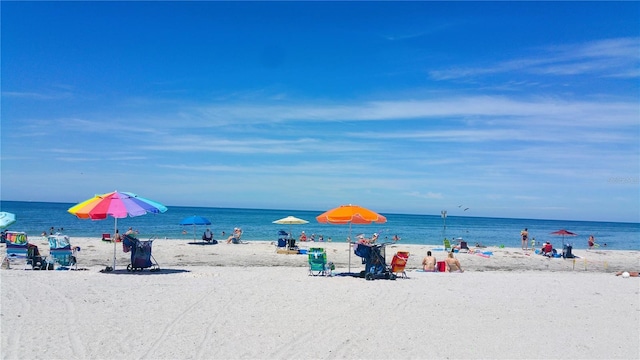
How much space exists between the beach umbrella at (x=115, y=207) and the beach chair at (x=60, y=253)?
1.54 metres

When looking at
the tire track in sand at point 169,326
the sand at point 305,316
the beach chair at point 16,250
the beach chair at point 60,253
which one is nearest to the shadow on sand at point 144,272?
the sand at point 305,316

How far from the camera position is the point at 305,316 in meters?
8.15

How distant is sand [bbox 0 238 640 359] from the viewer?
641 centimetres

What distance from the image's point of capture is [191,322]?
24.7 ft

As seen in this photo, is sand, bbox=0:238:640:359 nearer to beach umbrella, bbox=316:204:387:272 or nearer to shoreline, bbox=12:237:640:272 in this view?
beach umbrella, bbox=316:204:387:272

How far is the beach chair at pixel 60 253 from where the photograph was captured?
43.4ft

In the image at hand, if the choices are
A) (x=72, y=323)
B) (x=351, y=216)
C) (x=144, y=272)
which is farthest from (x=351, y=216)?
(x=72, y=323)

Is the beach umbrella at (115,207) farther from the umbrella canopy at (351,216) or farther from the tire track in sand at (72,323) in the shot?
the umbrella canopy at (351,216)

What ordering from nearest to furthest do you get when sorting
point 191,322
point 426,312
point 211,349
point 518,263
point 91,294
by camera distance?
point 211,349 → point 191,322 → point 426,312 → point 91,294 → point 518,263

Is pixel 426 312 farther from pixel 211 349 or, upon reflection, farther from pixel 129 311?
pixel 129 311

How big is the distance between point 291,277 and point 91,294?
16.0 feet

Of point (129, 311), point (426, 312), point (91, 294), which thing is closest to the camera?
point (129, 311)

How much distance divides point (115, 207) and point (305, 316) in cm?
642

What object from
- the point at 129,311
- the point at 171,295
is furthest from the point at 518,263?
the point at 129,311
